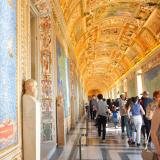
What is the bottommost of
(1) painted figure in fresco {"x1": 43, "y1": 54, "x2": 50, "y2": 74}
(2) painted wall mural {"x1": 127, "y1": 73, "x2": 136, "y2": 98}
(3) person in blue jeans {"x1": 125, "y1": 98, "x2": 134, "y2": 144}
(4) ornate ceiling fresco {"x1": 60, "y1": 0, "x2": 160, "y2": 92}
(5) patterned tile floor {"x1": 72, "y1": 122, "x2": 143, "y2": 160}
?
(5) patterned tile floor {"x1": 72, "y1": 122, "x2": 143, "y2": 160}

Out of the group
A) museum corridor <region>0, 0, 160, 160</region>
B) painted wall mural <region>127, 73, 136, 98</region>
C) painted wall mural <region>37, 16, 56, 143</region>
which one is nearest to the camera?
museum corridor <region>0, 0, 160, 160</region>

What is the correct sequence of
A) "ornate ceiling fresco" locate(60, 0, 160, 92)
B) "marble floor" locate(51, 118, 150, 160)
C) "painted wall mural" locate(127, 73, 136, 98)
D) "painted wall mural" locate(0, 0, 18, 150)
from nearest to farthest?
1. "painted wall mural" locate(0, 0, 18, 150)
2. "marble floor" locate(51, 118, 150, 160)
3. "ornate ceiling fresco" locate(60, 0, 160, 92)
4. "painted wall mural" locate(127, 73, 136, 98)

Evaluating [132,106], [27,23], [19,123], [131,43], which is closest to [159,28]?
[131,43]

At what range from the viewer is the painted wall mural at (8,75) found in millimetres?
4234

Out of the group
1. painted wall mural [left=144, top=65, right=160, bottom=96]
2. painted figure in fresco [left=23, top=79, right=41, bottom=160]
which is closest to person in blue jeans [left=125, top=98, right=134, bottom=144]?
painted figure in fresco [left=23, top=79, right=41, bottom=160]

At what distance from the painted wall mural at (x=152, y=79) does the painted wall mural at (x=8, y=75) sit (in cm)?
1682

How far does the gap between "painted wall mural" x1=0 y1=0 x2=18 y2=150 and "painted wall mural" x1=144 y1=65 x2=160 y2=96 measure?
1682 centimetres

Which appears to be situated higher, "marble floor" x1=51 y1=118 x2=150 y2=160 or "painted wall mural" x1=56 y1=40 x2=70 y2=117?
"painted wall mural" x1=56 y1=40 x2=70 y2=117

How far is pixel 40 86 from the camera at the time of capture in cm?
945

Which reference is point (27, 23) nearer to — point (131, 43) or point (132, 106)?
point (132, 106)

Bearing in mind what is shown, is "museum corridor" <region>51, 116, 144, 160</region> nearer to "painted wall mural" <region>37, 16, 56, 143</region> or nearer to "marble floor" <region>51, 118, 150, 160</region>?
"marble floor" <region>51, 118, 150, 160</region>

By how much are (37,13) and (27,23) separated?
3667 millimetres

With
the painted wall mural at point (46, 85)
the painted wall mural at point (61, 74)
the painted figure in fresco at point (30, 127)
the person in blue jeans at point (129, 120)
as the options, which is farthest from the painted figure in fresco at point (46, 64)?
the painted figure in fresco at point (30, 127)

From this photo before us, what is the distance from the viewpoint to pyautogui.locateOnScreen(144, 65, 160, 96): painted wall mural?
2053 cm
